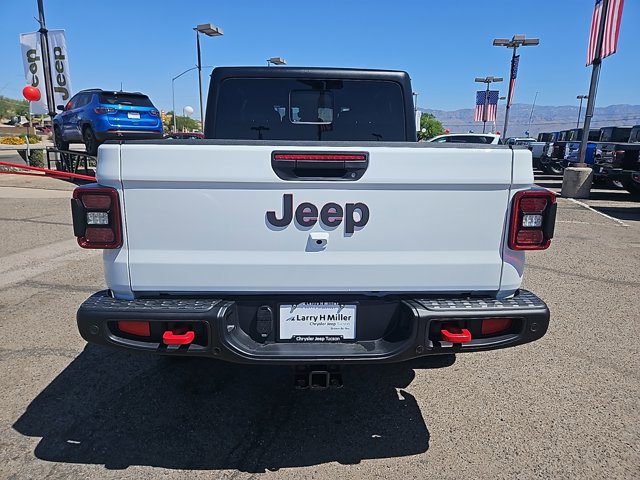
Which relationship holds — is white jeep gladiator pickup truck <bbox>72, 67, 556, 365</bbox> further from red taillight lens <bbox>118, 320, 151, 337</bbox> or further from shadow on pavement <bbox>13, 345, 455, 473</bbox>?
shadow on pavement <bbox>13, 345, 455, 473</bbox>

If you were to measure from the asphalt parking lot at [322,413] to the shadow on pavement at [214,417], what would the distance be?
0.01m

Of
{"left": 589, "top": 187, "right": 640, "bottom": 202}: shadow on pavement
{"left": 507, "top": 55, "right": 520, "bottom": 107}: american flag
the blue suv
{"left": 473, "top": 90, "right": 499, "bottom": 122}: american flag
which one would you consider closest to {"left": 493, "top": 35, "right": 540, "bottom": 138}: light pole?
{"left": 507, "top": 55, "right": 520, "bottom": 107}: american flag

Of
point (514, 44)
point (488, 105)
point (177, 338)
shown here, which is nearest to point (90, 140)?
point (177, 338)

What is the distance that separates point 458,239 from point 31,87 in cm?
1641

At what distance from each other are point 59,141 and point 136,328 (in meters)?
15.1

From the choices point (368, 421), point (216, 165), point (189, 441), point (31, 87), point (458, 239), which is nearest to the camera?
point (216, 165)

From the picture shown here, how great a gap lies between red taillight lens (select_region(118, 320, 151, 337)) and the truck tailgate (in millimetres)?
169

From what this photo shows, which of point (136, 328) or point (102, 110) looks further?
point (102, 110)

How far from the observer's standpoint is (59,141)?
15117 millimetres

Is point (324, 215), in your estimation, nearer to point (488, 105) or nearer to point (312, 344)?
point (312, 344)

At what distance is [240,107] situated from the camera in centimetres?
379

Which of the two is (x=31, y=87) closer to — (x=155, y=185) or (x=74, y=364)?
(x=74, y=364)

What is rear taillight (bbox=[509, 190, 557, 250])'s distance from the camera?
237cm

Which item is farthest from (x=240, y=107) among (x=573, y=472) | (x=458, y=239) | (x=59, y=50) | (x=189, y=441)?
(x=59, y=50)
